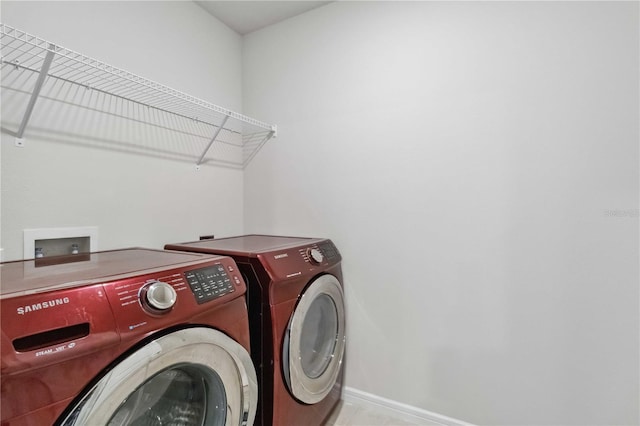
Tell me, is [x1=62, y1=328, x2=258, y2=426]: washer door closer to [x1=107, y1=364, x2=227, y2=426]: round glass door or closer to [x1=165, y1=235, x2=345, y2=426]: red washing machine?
[x1=107, y1=364, x2=227, y2=426]: round glass door

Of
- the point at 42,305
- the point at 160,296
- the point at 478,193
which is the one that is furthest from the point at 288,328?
the point at 478,193

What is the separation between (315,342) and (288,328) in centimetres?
50

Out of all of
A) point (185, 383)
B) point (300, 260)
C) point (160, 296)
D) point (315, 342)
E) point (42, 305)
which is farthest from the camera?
point (315, 342)

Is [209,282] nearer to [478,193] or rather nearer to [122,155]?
[122,155]

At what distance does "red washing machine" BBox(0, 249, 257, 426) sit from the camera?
2.23 ft

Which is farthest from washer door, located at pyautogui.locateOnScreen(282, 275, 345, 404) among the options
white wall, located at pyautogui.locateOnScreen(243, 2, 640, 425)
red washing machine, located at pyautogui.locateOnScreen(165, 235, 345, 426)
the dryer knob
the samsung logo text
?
the samsung logo text

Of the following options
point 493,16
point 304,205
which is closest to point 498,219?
point 493,16

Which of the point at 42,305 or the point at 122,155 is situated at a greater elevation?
the point at 122,155

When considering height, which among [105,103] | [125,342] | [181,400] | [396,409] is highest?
[105,103]

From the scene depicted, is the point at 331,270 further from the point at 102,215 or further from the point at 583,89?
the point at 583,89

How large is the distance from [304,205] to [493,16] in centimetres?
148

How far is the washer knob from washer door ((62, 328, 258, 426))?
25.0 inches

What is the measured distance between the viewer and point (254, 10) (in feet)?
7.07

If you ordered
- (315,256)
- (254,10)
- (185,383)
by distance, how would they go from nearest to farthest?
(185,383)
(315,256)
(254,10)
